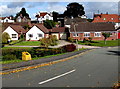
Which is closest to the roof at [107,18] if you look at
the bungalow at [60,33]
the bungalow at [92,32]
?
the bungalow at [92,32]

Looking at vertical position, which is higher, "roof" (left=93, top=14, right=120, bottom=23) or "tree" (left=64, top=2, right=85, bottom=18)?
"tree" (left=64, top=2, right=85, bottom=18)

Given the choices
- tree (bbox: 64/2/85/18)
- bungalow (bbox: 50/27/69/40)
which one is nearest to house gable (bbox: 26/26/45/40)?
bungalow (bbox: 50/27/69/40)

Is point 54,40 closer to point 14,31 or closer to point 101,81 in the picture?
point 14,31

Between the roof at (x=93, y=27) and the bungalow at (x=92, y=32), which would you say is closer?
the bungalow at (x=92, y=32)

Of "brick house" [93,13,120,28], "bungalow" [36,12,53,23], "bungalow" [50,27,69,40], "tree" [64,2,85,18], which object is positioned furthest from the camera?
"bungalow" [36,12,53,23]

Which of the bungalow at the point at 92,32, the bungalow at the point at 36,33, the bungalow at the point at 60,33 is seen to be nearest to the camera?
the bungalow at the point at 36,33

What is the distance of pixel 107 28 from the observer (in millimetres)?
→ 60750

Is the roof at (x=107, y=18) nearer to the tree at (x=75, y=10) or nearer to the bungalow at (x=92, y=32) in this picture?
the tree at (x=75, y=10)

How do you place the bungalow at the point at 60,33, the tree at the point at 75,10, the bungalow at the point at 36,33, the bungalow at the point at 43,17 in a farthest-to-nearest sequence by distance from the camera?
the bungalow at the point at 43,17
the tree at the point at 75,10
the bungalow at the point at 60,33
the bungalow at the point at 36,33

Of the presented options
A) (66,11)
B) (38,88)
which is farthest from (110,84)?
(66,11)

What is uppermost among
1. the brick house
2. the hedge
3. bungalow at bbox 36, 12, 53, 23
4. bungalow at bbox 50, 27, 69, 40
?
bungalow at bbox 36, 12, 53, 23

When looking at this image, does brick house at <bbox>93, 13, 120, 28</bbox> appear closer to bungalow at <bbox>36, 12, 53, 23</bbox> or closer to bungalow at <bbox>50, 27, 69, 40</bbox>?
bungalow at <bbox>36, 12, 53, 23</bbox>

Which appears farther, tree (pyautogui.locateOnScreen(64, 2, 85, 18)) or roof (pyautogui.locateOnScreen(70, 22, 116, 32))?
tree (pyautogui.locateOnScreen(64, 2, 85, 18))

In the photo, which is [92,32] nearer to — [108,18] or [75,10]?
[108,18]
